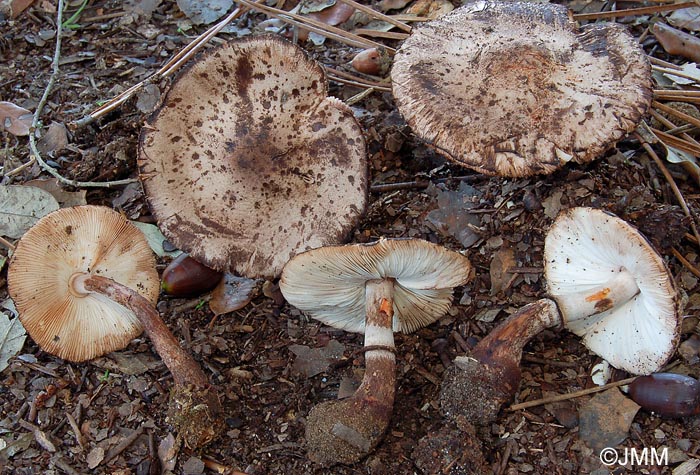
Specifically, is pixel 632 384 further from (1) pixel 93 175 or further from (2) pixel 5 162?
(2) pixel 5 162

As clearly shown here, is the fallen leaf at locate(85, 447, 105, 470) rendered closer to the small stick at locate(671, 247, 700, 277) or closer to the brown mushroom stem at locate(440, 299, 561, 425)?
the brown mushroom stem at locate(440, 299, 561, 425)

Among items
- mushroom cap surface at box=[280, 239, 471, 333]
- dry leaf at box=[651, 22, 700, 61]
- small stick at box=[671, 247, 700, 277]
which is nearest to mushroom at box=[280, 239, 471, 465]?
mushroom cap surface at box=[280, 239, 471, 333]

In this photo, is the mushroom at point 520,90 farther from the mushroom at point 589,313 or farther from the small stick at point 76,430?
the small stick at point 76,430

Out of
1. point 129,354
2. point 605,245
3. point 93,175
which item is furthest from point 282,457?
point 93,175

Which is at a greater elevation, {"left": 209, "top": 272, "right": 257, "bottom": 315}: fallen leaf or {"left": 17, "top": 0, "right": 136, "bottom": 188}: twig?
{"left": 17, "top": 0, "right": 136, "bottom": 188}: twig

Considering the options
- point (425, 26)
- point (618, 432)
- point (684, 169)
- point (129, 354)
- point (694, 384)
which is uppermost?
point (425, 26)

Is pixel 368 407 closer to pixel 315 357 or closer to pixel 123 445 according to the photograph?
pixel 315 357

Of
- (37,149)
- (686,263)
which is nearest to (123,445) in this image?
(37,149)
